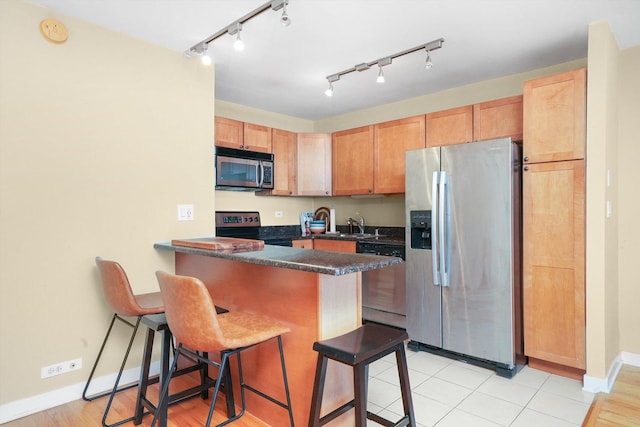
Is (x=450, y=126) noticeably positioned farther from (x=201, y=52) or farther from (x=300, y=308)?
(x=300, y=308)

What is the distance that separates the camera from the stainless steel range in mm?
3975

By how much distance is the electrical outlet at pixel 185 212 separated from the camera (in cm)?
284

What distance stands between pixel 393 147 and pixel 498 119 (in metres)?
1.06

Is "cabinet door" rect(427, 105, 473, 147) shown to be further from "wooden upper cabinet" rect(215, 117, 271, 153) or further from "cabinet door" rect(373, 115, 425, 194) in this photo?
"wooden upper cabinet" rect(215, 117, 271, 153)

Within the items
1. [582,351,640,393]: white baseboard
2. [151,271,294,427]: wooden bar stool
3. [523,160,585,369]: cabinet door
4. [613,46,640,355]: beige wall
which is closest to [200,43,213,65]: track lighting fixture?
[151,271,294,427]: wooden bar stool

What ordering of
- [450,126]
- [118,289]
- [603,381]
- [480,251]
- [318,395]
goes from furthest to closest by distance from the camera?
[450,126], [480,251], [603,381], [118,289], [318,395]

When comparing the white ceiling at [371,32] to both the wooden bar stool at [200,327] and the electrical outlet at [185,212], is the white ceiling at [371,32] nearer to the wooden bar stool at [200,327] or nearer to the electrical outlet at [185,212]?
the electrical outlet at [185,212]

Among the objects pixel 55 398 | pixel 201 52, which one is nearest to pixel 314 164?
pixel 201 52

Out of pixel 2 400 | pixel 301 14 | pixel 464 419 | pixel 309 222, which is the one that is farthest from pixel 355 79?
pixel 2 400

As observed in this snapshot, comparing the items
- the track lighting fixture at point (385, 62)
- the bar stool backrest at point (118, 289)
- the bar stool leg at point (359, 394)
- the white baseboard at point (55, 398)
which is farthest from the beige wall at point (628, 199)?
the white baseboard at point (55, 398)

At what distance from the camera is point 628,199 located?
9.39 feet

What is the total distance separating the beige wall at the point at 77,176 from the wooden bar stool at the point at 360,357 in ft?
5.54

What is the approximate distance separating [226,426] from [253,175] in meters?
2.43

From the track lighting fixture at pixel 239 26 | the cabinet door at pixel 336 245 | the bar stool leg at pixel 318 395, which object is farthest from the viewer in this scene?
the cabinet door at pixel 336 245
